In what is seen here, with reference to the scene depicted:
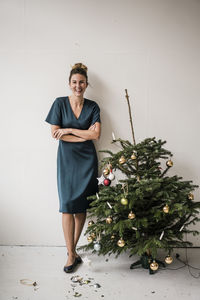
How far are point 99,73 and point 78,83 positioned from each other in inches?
13.8

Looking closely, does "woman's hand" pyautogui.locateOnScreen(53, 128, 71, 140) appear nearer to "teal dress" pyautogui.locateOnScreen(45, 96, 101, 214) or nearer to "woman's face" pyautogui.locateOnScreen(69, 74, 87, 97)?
"teal dress" pyautogui.locateOnScreen(45, 96, 101, 214)

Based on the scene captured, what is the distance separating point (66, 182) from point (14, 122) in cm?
83

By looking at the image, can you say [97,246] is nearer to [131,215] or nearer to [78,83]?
[131,215]

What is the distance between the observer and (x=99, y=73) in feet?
8.38

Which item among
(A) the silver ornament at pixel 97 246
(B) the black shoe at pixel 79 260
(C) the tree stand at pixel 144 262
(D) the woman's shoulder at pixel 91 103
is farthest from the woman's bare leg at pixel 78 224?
(D) the woman's shoulder at pixel 91 103

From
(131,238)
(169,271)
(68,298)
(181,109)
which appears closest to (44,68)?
(181,109)

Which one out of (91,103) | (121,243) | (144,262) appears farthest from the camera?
(91,103)

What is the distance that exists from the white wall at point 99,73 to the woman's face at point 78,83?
24cm

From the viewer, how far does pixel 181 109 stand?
2592mm

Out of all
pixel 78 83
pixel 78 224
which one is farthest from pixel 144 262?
pixel 78 83

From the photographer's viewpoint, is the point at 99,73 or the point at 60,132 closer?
the point at 60,132

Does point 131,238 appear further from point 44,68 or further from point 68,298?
point 44,68

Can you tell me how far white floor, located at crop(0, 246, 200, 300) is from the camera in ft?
6.21

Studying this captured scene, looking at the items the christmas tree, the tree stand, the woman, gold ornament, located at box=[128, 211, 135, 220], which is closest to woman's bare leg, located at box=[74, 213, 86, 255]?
the woman
